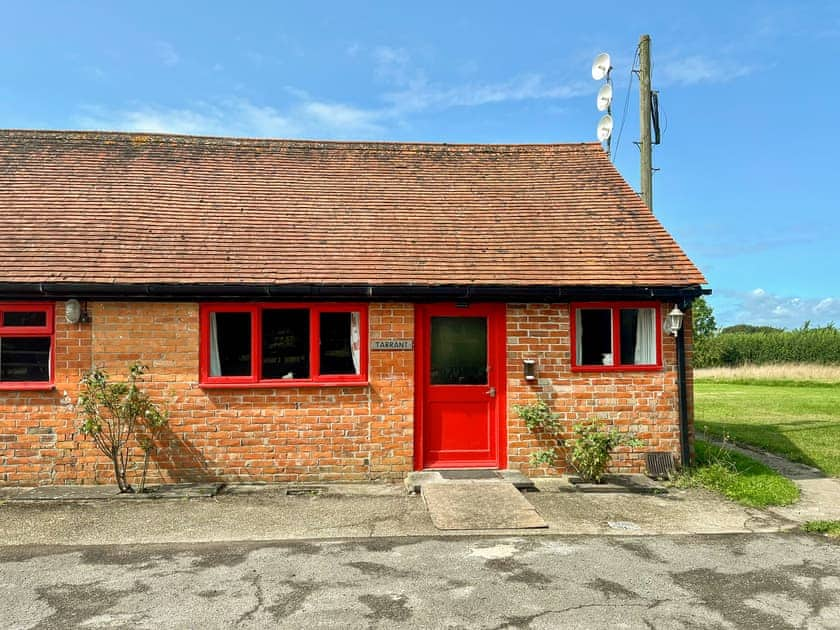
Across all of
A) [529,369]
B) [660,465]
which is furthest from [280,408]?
[660,465]

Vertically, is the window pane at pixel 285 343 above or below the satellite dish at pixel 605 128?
below

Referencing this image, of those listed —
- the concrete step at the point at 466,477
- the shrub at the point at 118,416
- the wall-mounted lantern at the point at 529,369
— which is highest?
the wall-mounted lantern at the point at 529,369

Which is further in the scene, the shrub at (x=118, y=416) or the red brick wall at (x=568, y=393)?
the red brick wall at (x=568, y=393)

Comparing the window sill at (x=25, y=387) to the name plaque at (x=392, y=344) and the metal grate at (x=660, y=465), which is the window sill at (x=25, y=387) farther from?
the metal grate at (x=660, y=465)

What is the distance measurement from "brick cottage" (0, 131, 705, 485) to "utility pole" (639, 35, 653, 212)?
2.35m

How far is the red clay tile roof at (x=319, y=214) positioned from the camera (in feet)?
25.8

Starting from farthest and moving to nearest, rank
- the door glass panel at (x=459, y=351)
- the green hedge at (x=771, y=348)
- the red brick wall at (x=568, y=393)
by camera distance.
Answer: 1. the green hedge at (x=771, y=348)
2. the door glass panel at (x=459, y=351)
3. the red brick wall at (x=568, y=393)

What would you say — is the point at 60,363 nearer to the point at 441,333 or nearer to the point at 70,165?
the point at 70,165

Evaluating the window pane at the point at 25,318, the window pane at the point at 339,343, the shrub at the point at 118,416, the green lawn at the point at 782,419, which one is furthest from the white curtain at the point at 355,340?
the green lawn at the point at 782,419

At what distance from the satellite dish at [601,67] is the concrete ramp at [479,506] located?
919cm

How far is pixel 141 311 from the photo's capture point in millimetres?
7613

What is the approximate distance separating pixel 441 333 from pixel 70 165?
6.89 metres

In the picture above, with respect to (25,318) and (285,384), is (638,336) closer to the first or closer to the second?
(285,384)

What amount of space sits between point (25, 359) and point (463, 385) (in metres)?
5.61
